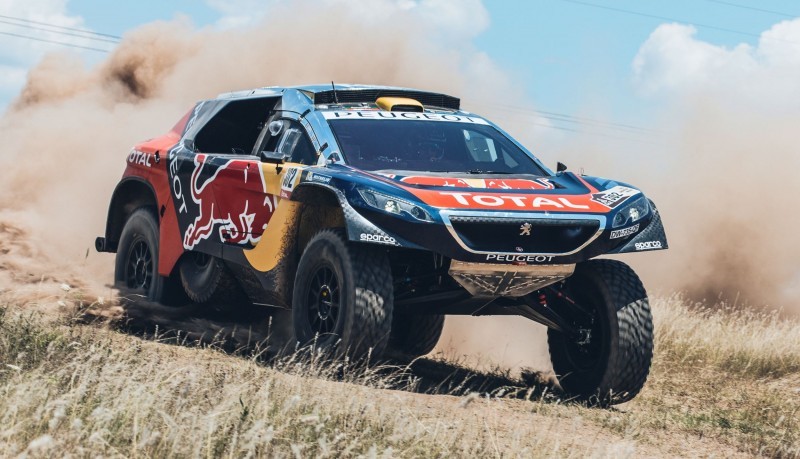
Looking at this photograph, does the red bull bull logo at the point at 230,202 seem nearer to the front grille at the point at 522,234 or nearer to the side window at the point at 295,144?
the side window at the point at 295,144

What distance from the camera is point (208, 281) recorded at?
30.7 ft

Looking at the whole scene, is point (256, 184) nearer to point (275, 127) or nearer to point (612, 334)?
point (275, 127)

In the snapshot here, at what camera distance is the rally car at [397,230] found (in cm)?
725

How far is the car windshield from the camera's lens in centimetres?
822

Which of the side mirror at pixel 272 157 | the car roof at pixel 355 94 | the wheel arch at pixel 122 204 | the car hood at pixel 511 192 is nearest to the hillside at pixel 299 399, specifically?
the wheel arch at pixel 122 204

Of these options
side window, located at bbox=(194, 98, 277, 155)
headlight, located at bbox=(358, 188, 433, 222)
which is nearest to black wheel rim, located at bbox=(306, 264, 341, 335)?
headlight, located at bbox=(358, 188, 433, 222)

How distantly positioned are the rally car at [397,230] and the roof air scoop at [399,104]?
0.01 m

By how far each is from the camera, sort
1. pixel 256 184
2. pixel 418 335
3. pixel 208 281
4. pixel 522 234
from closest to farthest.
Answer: pixel 522 234 < pixel 256 184 < pixel 208 281 < pixel 418 335

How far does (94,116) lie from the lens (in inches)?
976

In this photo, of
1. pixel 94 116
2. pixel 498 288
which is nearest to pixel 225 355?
pixel 498 288

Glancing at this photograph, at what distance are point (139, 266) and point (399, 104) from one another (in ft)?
10.2

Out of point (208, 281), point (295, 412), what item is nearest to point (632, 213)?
point (295, 412)

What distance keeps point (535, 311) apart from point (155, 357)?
253 cm

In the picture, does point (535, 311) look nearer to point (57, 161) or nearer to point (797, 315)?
point (57, 161)
